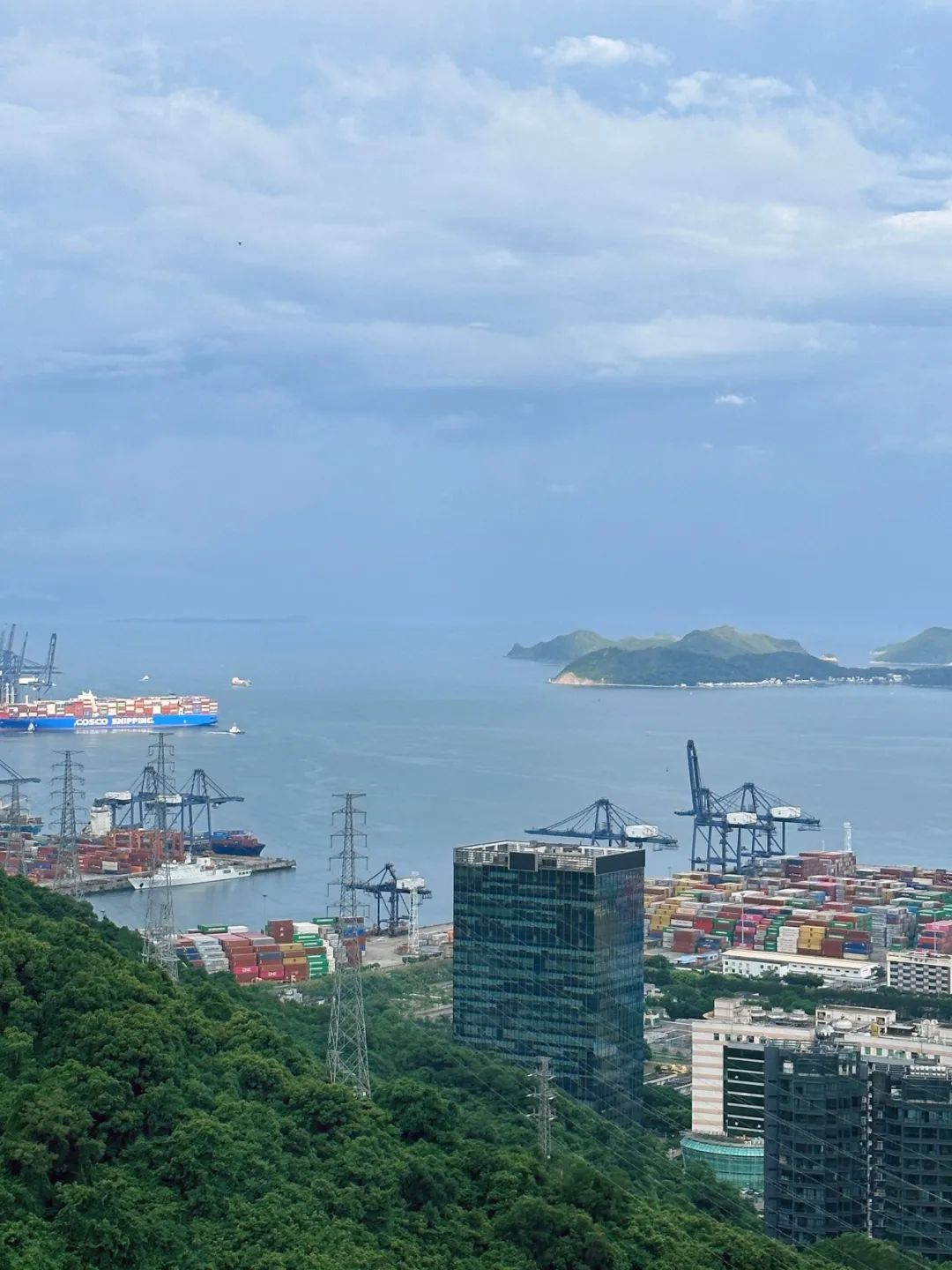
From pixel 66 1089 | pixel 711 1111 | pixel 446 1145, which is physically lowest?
pixel 711 1111

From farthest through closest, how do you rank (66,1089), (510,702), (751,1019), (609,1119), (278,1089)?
(510,702), (751,1019), (609,1119), (278,1089), (66,1089)

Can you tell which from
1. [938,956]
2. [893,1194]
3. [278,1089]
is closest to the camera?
[278,1089]

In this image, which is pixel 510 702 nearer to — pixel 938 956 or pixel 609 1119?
pixel 938 956

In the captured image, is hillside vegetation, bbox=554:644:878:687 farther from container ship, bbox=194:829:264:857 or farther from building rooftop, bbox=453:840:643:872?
building rooftop, bbox=453:840:643:872

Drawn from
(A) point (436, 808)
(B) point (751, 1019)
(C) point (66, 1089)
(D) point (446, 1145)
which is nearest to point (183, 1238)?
(C) point (66, 1089)

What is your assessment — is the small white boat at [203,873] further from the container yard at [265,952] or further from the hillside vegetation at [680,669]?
the hillside vegetation at [680,669]
